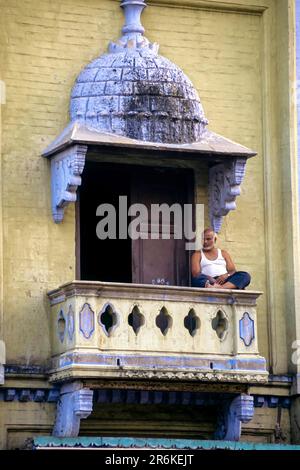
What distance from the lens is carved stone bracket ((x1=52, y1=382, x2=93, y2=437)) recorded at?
2528 cm

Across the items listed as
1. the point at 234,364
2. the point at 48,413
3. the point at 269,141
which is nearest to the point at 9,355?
the point at 48,413

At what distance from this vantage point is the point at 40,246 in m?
26.2

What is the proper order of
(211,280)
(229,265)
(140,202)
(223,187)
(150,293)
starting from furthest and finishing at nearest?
(140,202), (223,187), (229,265), (211,280), (150,293)

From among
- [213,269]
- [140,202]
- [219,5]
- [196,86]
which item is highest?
[219,5]

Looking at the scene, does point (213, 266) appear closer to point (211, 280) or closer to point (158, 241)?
point (211, 280)

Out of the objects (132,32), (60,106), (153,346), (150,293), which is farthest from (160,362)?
(132,32)

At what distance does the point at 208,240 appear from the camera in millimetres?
26438

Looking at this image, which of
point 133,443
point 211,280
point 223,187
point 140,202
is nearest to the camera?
point 133,443

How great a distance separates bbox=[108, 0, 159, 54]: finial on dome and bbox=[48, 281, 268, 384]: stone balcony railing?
304 cm

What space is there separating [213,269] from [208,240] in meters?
0.35

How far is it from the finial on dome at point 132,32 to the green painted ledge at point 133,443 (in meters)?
4.70

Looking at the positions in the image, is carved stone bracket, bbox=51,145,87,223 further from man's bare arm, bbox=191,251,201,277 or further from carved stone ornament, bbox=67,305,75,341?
man's bare arm, bbox=191,251,201,277

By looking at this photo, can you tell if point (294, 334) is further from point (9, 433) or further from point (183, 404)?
point (9, 433)

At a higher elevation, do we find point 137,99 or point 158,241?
point 137,99
